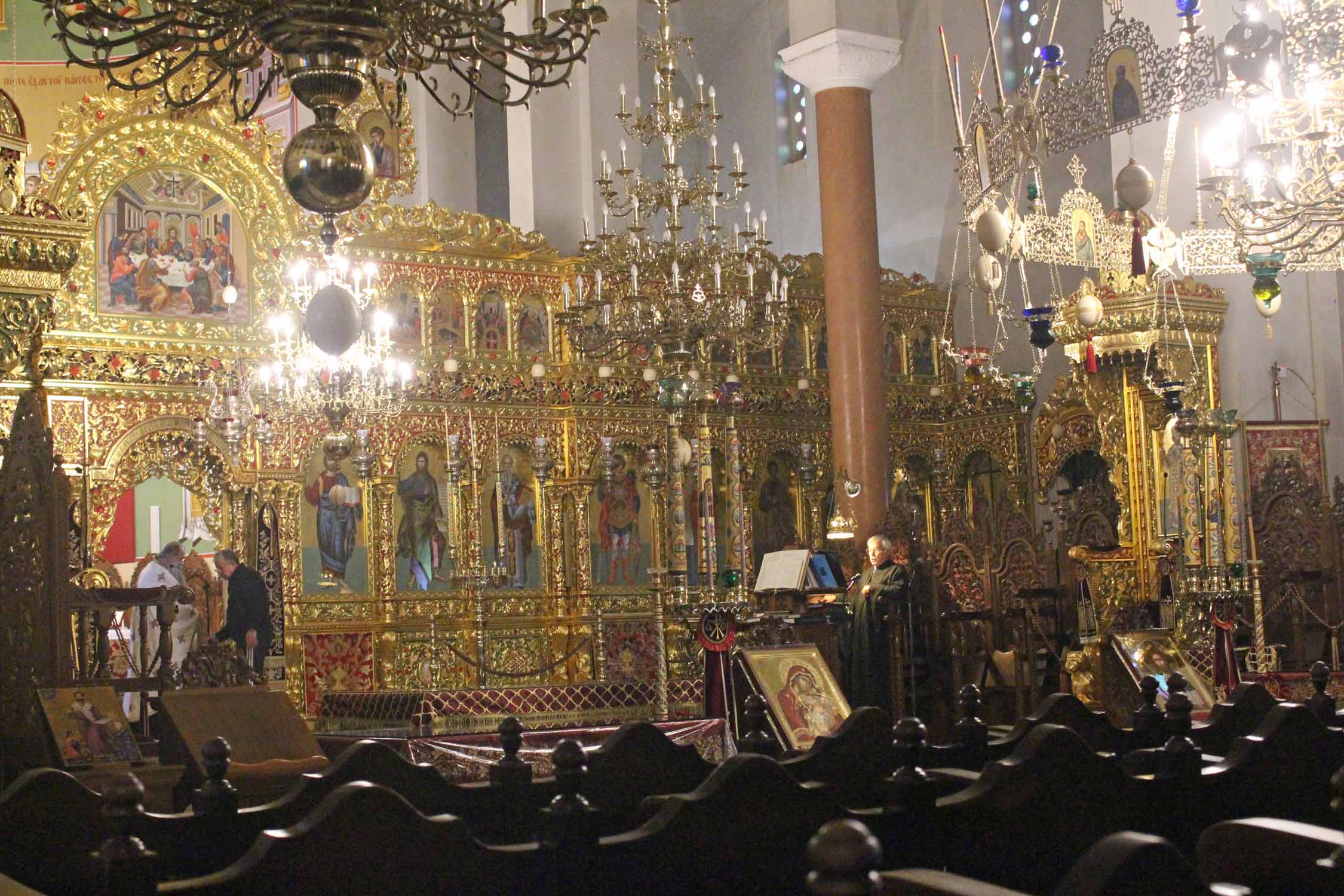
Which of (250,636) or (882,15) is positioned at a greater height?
(882,15)

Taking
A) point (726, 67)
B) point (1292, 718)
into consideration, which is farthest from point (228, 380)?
point (726, 67)

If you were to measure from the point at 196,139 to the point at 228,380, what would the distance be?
1961mm

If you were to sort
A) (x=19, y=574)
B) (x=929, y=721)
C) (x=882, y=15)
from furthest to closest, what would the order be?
(x=882, y=15) < (x=929, y=721) < (x=19, y=574)

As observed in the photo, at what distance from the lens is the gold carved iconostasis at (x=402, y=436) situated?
12195mm

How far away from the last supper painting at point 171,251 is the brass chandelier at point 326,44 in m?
7.32

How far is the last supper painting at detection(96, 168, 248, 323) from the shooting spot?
12.3 m

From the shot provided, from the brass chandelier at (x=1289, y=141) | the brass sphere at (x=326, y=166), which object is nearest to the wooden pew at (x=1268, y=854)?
the brass sphere at (x=326, y=166)

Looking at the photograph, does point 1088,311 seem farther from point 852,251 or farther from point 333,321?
point 333,321

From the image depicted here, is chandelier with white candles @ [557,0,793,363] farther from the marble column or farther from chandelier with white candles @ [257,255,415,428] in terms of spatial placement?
the marble column

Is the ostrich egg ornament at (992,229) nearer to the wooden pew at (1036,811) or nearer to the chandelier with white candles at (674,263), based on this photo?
the chandelier with white candles at (674,263)

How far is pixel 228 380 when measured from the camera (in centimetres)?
1262

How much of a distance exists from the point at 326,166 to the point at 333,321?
2.96 ft

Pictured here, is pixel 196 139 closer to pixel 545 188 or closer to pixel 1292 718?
pixel 545 188

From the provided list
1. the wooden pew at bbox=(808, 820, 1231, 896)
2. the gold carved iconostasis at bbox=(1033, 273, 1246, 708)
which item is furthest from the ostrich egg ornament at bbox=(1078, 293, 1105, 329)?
the wooden pew at bbox=(808, 820, 1231, 896)
